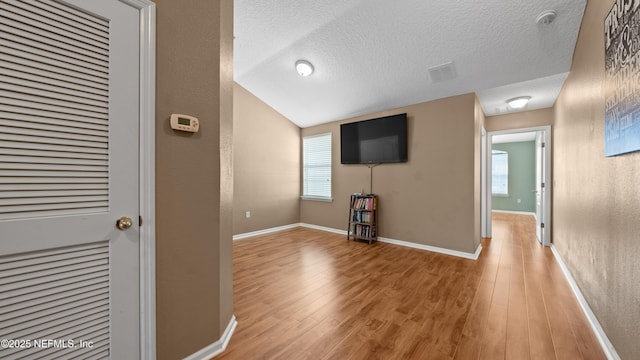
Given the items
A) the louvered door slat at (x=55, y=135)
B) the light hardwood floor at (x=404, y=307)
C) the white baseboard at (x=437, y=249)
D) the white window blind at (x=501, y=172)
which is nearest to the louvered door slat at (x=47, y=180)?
the louvered door slat at (x=55, y=135)

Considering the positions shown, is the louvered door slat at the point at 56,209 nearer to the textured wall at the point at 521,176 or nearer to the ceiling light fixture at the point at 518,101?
the ceiling light fixture at the point at 518,101

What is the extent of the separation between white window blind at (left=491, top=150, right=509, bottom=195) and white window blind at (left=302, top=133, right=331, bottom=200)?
607 cm

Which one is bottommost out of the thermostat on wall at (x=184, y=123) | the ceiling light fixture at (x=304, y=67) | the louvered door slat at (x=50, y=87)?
the thermostat on wall at (x=184, y=123)

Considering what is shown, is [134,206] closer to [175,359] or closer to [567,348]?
[175,359]

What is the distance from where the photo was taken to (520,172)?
7.14 m

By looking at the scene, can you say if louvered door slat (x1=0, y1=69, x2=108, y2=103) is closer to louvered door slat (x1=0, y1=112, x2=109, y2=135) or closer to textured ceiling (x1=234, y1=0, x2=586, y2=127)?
louvered door slat (x1=0, y1=112, x2=109, y2=135)

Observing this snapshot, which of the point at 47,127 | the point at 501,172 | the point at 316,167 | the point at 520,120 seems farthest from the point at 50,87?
the point at 501,172

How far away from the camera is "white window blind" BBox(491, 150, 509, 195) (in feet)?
24.1

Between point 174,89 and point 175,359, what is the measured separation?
1544mm

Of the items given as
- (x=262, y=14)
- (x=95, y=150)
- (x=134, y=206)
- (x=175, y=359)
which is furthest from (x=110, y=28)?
(x=262, y=14)

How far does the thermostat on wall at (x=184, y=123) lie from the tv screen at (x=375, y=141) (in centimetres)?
330

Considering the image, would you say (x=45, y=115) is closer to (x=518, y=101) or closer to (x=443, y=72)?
(x=443, y=72)

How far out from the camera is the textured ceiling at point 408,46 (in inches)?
88.1

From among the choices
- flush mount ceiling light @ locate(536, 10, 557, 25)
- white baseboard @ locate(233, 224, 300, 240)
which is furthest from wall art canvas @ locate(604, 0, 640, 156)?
white baseboard @ locate(233, 224, 300, 240)
